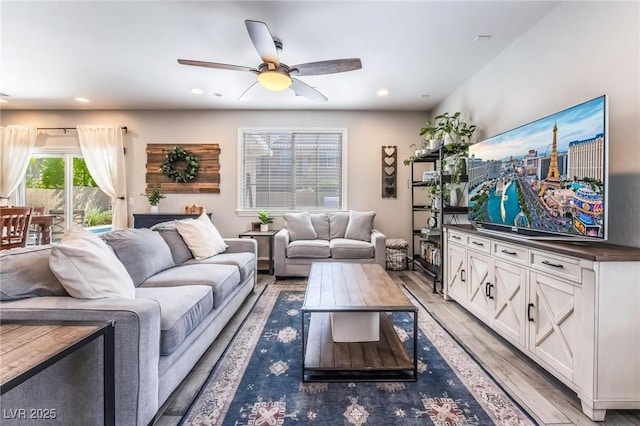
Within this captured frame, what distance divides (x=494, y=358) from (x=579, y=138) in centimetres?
157

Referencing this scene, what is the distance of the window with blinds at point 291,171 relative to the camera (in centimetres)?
514

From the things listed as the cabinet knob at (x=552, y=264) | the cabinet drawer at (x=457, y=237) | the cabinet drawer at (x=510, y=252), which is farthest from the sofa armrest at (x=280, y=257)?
the cabinet knob at (x=552, y=264)

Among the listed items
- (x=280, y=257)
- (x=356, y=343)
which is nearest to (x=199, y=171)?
(x=280, y=257)

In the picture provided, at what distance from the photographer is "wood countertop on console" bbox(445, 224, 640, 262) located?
146cm

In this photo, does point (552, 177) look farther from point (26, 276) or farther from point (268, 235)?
point (268, 235)

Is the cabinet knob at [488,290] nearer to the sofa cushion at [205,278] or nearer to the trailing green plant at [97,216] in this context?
the sofa cushion at [205,278]

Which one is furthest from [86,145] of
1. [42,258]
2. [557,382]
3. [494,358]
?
[557,382]

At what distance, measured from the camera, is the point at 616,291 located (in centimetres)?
149

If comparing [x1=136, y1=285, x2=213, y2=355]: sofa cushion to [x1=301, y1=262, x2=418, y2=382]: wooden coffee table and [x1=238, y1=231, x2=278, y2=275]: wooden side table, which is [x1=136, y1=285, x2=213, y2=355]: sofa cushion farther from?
[x1=238, y1=231, x2=278, y2=275]: wooden side table

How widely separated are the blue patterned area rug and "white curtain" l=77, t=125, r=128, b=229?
13.7 feet

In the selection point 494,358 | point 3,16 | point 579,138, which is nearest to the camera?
point 579,138

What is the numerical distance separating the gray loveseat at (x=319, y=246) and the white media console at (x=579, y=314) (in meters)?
2.02

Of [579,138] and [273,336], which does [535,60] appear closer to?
[579,138]

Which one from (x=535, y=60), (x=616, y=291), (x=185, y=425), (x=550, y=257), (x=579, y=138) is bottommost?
(x=185, y=425)
